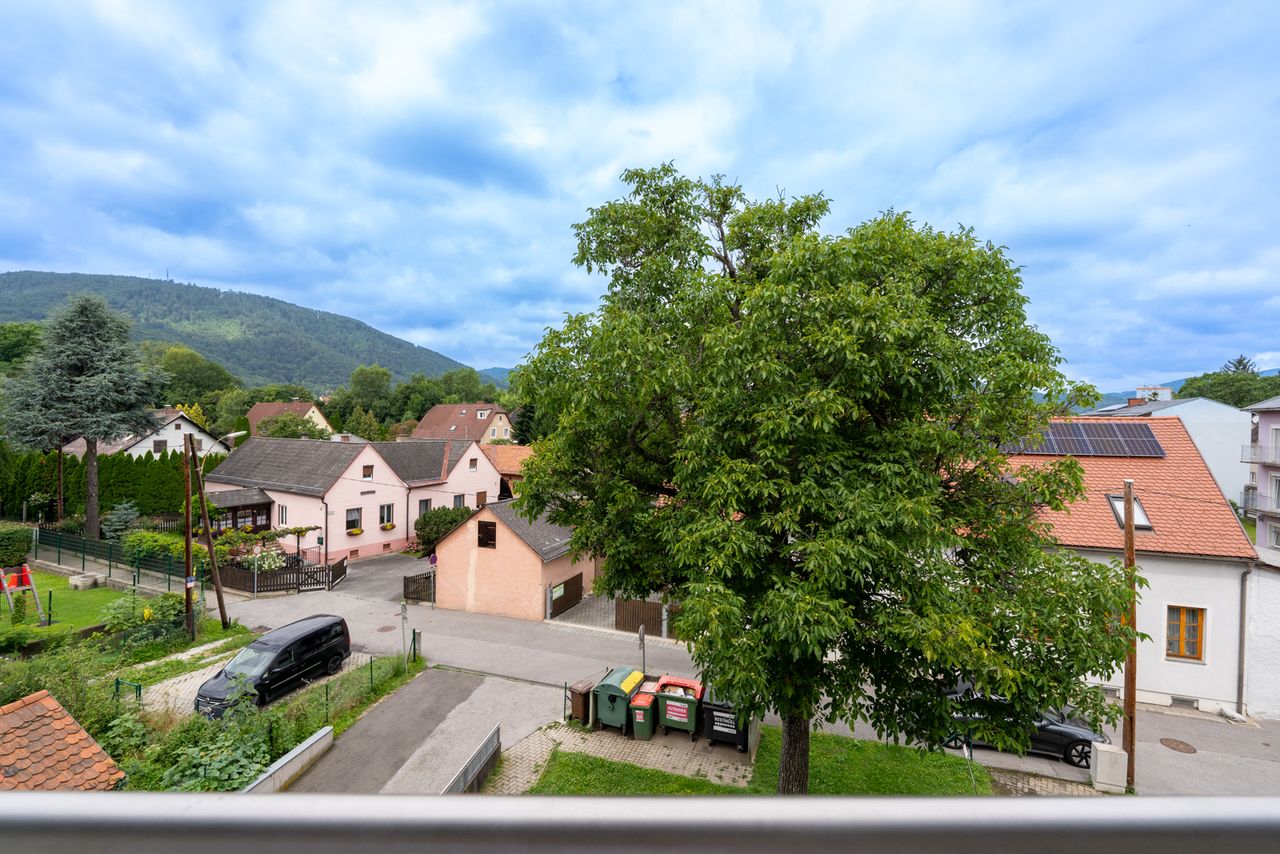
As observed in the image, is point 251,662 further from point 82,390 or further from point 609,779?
point 82,390

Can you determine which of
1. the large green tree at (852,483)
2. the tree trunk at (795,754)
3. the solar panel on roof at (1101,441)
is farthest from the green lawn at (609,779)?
the solar panel on roof at (1101,441)

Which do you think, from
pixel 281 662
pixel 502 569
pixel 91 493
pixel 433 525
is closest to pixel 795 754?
pixel 281 662

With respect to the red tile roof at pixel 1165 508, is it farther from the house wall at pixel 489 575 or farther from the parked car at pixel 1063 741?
the house wall at pixel 489 575

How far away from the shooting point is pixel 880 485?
6.37 m

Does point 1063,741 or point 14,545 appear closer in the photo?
point 1063,741

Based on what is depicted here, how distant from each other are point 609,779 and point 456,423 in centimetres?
5926

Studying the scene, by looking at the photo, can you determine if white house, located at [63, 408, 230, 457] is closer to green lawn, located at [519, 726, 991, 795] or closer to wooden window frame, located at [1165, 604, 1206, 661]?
green lawn, located at [519, 726, 991, 795]

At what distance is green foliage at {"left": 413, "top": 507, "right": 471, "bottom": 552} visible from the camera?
27.3 meters

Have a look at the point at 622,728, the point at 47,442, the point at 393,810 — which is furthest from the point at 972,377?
the point at 47,442

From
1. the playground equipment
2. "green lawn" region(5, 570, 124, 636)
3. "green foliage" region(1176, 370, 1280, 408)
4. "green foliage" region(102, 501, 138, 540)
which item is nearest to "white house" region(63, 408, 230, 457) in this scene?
"green foliage" region(102, 501, 138, 540)

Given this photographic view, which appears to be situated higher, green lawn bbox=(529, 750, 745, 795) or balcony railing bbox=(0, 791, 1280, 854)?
balcony railing bbox=(0, 791, 1280, 854)

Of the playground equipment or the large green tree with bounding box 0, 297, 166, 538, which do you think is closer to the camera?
the playground equipment

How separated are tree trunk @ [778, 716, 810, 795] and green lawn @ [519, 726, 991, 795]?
1431 millimetres

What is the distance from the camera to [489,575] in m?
19.2
